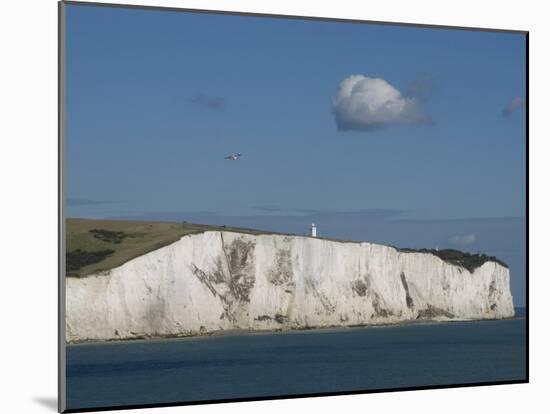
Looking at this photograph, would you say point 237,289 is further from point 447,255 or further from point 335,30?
point 335,30

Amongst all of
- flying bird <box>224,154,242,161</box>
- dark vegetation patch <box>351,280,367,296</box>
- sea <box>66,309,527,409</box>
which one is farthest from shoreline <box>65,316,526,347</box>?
flying bird <box>224,154,242,161</box>

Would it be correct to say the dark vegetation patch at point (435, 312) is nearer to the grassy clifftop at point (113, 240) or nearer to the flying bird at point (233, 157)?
the grassy clifftop at point (113, 240)

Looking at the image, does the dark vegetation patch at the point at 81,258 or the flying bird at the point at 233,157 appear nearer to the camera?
the flying bird at the point at 233,157

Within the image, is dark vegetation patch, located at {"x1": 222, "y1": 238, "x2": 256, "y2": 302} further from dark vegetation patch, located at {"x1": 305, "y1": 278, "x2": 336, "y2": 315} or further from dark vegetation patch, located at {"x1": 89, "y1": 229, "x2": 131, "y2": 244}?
dark vegetation patch, located at {"x1": 89, "y1": 229, "x2": 131, "y2": 244}

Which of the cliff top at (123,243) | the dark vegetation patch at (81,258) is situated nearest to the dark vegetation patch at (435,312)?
the cliff top at (123,243)

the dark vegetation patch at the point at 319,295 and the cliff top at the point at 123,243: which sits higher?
the cliff top at the point at 123,243

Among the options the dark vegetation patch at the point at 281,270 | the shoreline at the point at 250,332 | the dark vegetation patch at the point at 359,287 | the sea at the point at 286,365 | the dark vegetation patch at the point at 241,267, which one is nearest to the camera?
the sea at the point at 286,365

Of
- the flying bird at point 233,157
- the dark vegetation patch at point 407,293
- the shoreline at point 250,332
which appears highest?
the flying bird at point 233,157

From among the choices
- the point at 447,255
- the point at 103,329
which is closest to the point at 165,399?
the point at 103,329
